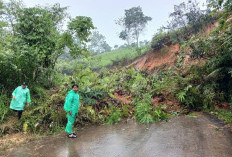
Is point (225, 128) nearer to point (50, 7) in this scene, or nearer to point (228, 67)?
point (228, 67)

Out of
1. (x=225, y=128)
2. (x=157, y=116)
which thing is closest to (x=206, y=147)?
(x=225, y=128)

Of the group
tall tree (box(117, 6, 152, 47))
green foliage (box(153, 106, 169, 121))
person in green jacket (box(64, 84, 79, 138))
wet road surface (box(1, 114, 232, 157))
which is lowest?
wet road surface (box(1, 114, 232, 157))

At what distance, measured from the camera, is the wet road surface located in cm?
405

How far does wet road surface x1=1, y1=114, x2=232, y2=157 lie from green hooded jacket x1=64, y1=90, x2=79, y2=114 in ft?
3.17

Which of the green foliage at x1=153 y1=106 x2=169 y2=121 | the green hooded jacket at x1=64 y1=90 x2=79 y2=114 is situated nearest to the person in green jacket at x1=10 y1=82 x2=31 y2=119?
the green hooded jacket at x1=64 y1=90 x2=79 y2=114

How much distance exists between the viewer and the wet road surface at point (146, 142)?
13.3 feet

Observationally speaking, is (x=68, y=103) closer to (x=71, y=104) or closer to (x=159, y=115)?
(x=71, y=104)

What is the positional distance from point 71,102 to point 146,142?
8.35 feet

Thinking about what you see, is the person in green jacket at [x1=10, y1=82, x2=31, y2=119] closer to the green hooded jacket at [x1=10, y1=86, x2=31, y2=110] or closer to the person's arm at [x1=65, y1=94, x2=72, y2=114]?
the green hooded jacket at [x1=10, y1=86, x2=31, y2=110]

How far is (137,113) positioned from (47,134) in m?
3.45

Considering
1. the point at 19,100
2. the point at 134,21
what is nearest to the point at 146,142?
the point at 19,100

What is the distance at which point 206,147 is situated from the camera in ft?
13.3

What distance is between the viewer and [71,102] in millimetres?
5762

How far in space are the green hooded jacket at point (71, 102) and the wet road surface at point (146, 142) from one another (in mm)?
965
